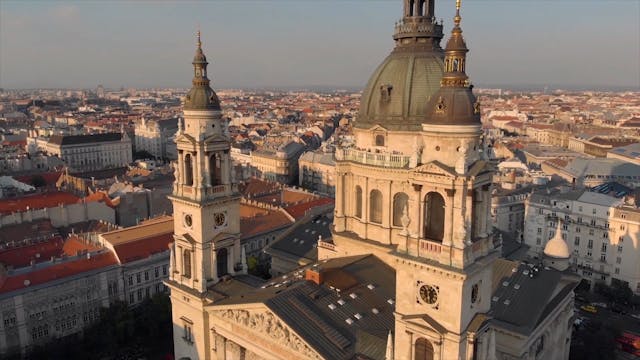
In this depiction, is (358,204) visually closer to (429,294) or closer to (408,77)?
(408,77)

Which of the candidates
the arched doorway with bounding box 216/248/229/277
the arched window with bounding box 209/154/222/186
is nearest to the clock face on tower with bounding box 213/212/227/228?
the arched doorway with bounding box 216/248/229/277

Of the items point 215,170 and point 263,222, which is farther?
point 263,222

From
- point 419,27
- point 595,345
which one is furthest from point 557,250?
point 419,27

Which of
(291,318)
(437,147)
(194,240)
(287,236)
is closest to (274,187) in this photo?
(287,236)

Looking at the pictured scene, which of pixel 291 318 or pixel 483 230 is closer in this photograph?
pixel 483 230

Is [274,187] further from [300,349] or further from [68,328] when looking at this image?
[300,349]

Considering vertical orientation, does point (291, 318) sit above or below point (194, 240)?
below

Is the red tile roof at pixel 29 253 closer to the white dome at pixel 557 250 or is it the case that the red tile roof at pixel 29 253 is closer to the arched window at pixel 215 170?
the arched window at pixel 215 170
